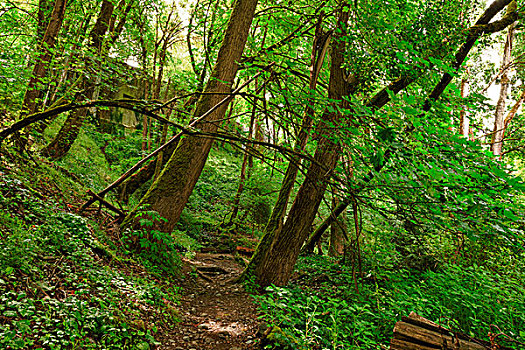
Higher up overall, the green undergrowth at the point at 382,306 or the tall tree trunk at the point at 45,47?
the tall tree trunk at the point at 45,47

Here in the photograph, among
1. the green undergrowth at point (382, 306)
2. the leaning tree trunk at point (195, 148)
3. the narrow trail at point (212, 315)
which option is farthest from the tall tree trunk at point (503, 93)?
the narrow trail at point (212, 315)

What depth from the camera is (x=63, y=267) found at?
3.13 m

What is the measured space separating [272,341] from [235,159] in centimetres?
1197

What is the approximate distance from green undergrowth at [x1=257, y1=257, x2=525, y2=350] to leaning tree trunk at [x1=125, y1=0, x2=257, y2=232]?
228cm

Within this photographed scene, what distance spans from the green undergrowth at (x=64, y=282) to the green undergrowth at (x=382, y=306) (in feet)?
4.90

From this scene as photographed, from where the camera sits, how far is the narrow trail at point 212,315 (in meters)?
3.60

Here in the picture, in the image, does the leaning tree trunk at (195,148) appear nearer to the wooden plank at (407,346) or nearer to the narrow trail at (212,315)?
the narrow trail at (212,315)

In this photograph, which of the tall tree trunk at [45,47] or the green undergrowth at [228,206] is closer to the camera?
the tall tree trunk at [45,47]

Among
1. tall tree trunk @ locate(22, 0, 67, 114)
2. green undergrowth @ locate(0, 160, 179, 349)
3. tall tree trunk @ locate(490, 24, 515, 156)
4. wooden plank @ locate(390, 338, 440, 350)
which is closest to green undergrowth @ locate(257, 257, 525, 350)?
wooden plank @ locate(390, 338, 440, 350)

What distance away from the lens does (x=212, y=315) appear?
4430mm

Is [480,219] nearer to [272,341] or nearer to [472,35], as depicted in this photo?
[272,341]

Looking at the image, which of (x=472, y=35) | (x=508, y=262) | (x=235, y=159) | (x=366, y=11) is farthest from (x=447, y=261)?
(x=235, y=159)

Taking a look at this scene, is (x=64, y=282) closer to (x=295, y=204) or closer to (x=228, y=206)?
(x=295, y=204)

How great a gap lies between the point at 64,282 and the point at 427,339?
368 centimetres
